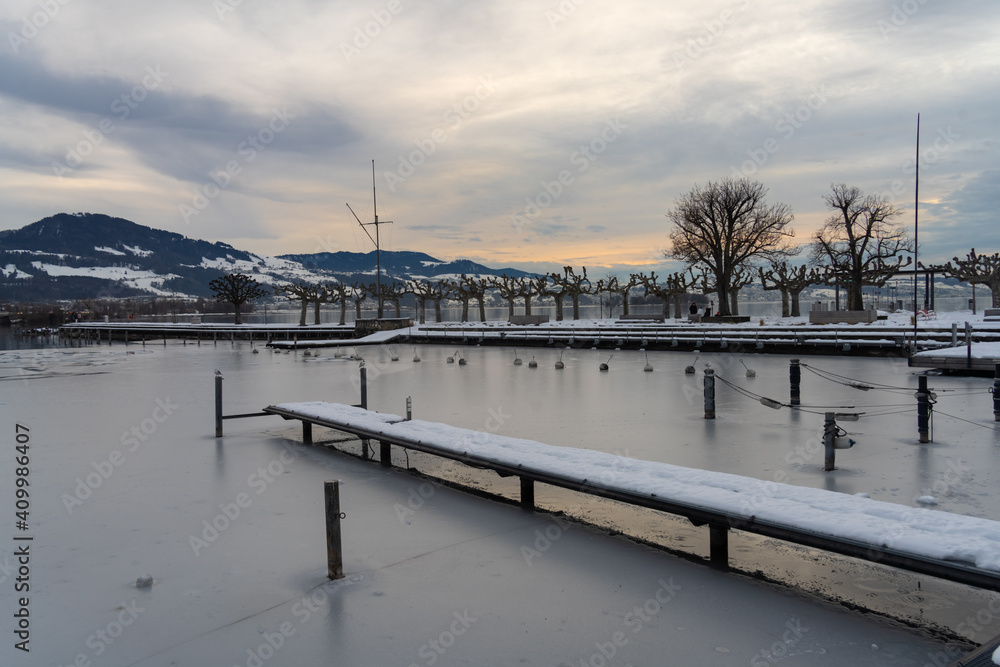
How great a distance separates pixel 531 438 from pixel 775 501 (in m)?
5.44

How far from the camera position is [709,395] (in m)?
12.2

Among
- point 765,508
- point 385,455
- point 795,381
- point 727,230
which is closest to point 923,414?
point 795,381

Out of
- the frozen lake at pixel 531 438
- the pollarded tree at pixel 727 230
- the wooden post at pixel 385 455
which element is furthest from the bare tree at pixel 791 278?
the wooden post at pixel 385 455

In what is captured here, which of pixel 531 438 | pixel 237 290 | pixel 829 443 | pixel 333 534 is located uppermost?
pixel 237 290

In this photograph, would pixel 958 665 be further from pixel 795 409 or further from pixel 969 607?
pixel 795 409

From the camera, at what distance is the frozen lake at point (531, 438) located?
559cm

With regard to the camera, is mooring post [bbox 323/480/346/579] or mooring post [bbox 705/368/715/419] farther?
mooring post [bbox 705/368/715/419]

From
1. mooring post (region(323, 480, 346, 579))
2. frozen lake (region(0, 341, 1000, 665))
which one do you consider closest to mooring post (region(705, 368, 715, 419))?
frozen lake (region(0, 341, 1000, 665))

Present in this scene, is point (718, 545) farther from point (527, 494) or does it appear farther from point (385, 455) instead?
point (385, 455)

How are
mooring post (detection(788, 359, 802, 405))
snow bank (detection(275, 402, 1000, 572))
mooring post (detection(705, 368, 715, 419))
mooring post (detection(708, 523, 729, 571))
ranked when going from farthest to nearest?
mooring post (detection(788, 359, 802, 405)) < mooring post (detection(705, 368, 715, 419)) < mooring post (detection(708, 523, 729, 571)) < snow bank (detection(275, 402, 1000, 572))

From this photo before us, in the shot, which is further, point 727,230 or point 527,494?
point 727,230

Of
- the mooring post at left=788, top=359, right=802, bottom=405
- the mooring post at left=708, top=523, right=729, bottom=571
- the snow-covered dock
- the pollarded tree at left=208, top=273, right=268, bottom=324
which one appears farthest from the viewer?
the pollarded tree at left=208, top=273, right=268, bottom=324

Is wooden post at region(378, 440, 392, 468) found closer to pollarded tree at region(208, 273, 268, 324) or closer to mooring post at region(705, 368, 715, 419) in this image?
mooring post at region(705, 368, 715, 419)

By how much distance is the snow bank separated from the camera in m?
4.48
